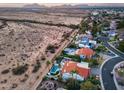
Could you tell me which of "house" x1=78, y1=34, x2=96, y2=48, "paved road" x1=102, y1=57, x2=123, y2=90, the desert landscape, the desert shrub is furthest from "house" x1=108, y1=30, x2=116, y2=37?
the desert shrub

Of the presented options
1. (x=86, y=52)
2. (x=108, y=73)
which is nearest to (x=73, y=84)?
(x=108, y=73)

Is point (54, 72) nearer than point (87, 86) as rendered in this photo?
No

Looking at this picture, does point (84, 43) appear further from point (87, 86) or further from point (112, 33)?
point (87, 86)

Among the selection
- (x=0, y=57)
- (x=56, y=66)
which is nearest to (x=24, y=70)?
(x=56, y=66)

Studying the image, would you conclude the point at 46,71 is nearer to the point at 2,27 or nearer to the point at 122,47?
the point at 122,47

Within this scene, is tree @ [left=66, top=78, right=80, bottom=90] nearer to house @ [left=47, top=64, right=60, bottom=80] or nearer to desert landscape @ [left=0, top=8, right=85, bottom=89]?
house @ [left=47, top=64, right=60, bottom=80]

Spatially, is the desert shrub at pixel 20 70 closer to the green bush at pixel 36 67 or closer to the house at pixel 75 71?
the green bush at pixel 36 67

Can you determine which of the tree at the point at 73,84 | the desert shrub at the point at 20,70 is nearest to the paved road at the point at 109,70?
the tree at the point at 73,84

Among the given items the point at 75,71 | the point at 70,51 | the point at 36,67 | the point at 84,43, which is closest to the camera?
the point at 75,71
